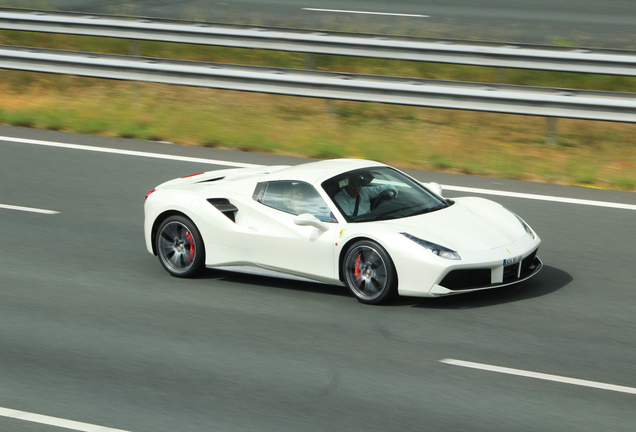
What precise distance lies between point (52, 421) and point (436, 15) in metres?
14.8

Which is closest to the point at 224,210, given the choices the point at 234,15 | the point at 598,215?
the point at 598,215

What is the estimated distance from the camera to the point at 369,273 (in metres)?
7.70

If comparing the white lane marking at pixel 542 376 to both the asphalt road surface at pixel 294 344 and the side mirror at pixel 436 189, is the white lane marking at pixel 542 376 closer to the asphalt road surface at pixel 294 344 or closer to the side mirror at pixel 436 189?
the asphalt road surface at pixel 294 344

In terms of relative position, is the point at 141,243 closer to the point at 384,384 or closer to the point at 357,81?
the point at 384,384

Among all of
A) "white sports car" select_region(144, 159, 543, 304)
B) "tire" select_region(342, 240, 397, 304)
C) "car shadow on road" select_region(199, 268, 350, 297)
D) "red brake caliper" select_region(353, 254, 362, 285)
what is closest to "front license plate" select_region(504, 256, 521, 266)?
"white sports car" select_region(144, 159, 543, 304)

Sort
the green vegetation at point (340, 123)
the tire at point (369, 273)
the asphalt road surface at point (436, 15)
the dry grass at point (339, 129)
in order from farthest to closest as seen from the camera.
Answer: the asphalt road surface at point (436, 15) → the green vegetation at point (340, 123) → the dry grass at point (339, 129) → the tire at point (369, 273)

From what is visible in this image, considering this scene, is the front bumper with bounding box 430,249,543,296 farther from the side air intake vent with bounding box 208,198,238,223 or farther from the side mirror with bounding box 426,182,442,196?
the side air intake vent with bounding box 208,198,238,223

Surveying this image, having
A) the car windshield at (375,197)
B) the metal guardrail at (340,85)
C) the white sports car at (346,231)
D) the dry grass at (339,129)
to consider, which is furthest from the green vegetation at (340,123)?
the white sports car at (346,231)

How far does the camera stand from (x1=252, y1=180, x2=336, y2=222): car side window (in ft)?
26.5

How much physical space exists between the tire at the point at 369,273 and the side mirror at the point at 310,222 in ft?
1.10

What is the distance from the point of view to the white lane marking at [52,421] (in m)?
5.59

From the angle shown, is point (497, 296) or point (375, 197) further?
point (375, 197)

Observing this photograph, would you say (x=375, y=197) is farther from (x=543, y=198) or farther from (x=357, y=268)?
(x=543, y=198)

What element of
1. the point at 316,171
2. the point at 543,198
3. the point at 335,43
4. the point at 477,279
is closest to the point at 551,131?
the point at 543,198
